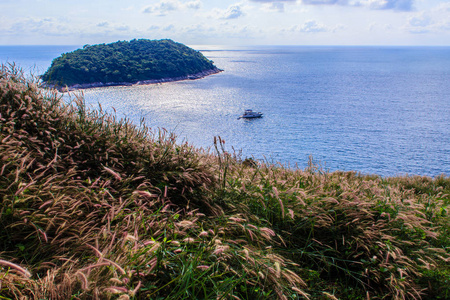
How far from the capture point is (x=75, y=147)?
15.5 feet

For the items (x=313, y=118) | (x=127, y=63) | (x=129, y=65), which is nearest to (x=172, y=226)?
(x=313, y=118)

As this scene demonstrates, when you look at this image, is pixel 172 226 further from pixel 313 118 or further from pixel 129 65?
pixel 129 65

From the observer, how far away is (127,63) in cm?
11569

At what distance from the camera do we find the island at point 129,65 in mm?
96000

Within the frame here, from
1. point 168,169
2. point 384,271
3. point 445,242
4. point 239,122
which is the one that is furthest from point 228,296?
point 239,122

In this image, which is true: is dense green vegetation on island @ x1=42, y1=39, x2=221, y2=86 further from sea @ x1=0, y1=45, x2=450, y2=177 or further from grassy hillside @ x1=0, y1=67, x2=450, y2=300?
grassy hillside @ x1=0, y1=67, x2=450, y2=300

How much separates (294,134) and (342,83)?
7198 centimetres

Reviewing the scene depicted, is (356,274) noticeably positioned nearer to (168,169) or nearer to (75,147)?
(168,169)

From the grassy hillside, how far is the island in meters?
89.6

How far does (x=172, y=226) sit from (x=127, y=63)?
124 meters

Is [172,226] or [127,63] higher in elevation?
[127,63]

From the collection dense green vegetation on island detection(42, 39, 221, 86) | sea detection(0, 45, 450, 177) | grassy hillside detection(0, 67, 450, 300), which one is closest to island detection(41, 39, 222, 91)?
dense green vegetation on island detection(42, 39, 221, 86)

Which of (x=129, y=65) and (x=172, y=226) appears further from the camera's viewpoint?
(x=129, y=65)

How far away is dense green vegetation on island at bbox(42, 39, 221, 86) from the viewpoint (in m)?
96.2
